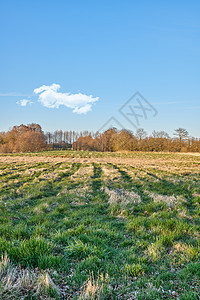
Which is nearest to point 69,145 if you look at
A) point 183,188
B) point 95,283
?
point 183,188

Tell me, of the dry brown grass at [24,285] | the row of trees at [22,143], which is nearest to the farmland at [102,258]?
the dry brown grass at [24,285]

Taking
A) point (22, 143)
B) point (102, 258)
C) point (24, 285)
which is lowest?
point (102, 258)

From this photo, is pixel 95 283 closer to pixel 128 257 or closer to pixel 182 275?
pixel 128 257

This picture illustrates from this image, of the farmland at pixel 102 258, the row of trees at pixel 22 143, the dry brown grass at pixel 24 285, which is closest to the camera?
the dry brown grass at pixel 24 285

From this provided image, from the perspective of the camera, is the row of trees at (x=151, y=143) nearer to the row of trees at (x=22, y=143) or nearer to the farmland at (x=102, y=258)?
the row of trees at (x=22, y=143)

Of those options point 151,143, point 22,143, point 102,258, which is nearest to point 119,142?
point 151,143

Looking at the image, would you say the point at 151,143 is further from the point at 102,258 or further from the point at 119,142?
the point at 102,258

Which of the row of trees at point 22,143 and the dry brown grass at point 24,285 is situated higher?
the row of trees at point 22,143

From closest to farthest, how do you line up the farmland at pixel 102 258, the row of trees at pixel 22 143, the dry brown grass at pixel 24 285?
the dry brown grass at pixel 24 285, the farmland at pixel 102 258, the row of trees at pixel 22 143

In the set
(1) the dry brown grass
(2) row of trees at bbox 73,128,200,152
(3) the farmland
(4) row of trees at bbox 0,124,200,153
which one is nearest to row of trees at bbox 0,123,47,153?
(4) row of trees at bbox 0,124,200,153

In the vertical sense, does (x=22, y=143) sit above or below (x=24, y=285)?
above

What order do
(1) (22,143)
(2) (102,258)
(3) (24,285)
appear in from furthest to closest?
(1) (22,143) → (2) (102,258) → (3) (24,285)

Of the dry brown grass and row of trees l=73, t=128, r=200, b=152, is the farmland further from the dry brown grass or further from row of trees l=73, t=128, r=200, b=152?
row of trees l=73, t=128, r=200, b=152

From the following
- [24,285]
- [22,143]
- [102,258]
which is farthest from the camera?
[22,143]
